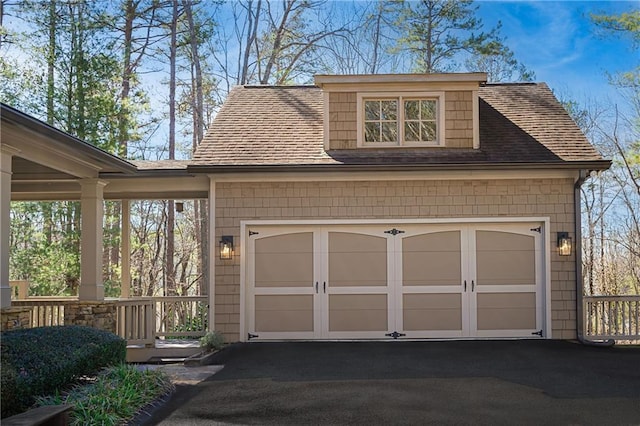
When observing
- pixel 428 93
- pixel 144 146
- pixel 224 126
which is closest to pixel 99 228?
pixel 224 126

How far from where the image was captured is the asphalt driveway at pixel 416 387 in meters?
5.55

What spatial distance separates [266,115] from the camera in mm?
11938

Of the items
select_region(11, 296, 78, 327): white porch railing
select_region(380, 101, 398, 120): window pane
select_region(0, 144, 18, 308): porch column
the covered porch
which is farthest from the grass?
select_region(380, 101, 398, 120): window pane

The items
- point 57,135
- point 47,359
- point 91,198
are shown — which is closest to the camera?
point 47,359

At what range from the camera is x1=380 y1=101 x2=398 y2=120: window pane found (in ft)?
35.9

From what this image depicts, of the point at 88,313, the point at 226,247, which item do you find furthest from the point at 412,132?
the point at 88,313

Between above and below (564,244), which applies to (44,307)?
below

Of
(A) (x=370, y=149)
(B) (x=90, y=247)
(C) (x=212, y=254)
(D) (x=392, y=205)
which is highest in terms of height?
(A) (x=370, y=149)

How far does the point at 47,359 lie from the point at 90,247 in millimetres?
4203

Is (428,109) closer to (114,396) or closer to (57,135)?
(57,135)

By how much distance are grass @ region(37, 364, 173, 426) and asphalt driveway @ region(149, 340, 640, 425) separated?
228 millimetres

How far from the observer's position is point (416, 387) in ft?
21.6

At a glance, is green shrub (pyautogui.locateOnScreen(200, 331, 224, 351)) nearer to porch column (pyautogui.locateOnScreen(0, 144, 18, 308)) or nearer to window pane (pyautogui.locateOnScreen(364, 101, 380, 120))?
porch column (pyautogui.locateOnScreen(0, 144, 18, 308))

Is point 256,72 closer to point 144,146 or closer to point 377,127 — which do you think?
point 144,146
